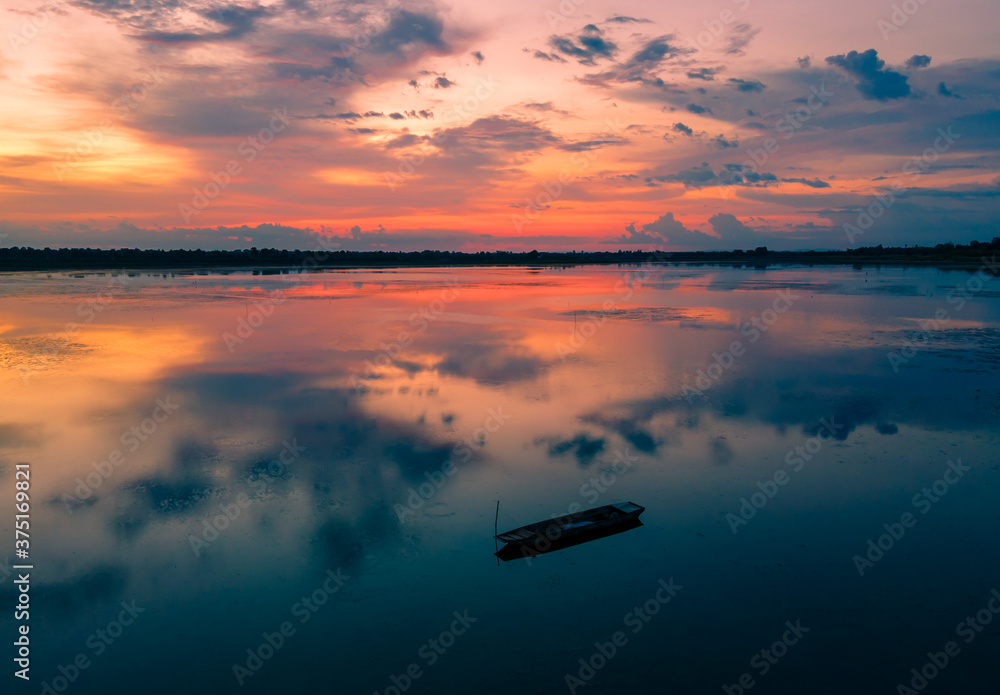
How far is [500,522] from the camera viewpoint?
31.1ft

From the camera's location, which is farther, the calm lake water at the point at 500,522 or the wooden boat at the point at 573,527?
the wooden boat at the point at 573,527

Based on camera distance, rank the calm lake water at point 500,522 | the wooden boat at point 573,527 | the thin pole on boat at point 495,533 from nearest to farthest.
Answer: the calm lake water at point 500,522 < the wooden boat at point 573,527 < the thin pole on boat at point 495,533

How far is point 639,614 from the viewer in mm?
7473

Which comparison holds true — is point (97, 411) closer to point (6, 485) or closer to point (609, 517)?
point (6, 485)

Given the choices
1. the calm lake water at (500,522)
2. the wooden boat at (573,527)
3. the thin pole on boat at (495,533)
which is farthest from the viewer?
the thin pole on boat at (495,533)

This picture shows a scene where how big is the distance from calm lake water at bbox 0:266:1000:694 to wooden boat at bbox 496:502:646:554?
21 cm

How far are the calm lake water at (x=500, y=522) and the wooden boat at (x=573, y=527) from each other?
21cm

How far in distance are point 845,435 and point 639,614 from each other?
8.80 m

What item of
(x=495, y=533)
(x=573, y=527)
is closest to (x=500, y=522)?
(x=495, y=533)

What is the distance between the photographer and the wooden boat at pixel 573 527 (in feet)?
28.4

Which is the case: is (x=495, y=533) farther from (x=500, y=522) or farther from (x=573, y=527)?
(x=573, y=527)

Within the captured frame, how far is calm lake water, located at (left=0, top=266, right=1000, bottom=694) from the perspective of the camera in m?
6.71

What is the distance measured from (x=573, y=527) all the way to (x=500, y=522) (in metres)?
1.23

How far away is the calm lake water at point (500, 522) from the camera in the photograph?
6711mm
